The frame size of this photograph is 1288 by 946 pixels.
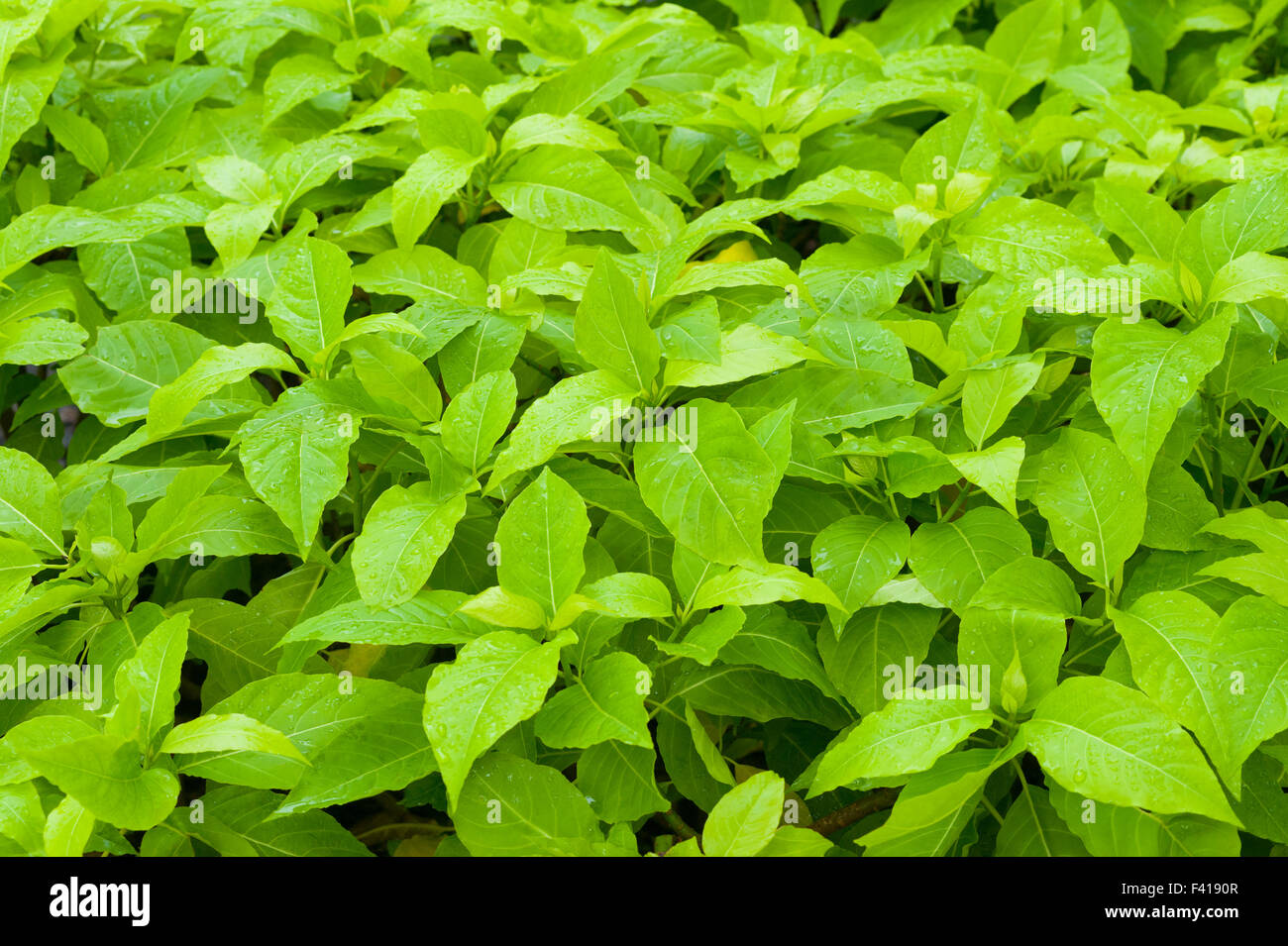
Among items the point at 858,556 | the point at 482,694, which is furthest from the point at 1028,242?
the point at 482,694

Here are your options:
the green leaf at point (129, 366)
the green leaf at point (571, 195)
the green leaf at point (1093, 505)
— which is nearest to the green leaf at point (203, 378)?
the green leaf at point (129, 366)

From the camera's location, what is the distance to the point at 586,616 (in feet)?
5.18

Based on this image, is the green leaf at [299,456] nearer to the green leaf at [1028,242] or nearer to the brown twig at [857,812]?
the brown twig at [857,812]

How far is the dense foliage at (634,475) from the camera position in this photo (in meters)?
Result: 1.46

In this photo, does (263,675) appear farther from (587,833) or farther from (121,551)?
(587,833)

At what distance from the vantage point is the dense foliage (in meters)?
1.46

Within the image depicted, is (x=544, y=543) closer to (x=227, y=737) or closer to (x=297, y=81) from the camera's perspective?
(x=227, y=737)

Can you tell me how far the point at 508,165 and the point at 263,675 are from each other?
1122mm

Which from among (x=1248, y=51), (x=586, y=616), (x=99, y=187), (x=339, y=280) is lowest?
(x=586, y=616)

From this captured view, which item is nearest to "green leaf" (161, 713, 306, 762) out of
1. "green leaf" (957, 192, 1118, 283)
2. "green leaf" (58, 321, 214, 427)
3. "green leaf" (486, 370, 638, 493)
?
"green leaf" (486, 370, 638, 493)

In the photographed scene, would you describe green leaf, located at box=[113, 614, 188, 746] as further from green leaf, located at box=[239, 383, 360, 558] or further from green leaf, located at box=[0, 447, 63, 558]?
green leaf, located at box=[0, 447, 63, 558]

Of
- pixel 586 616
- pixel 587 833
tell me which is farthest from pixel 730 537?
pixel 587 833

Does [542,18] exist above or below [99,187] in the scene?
above
